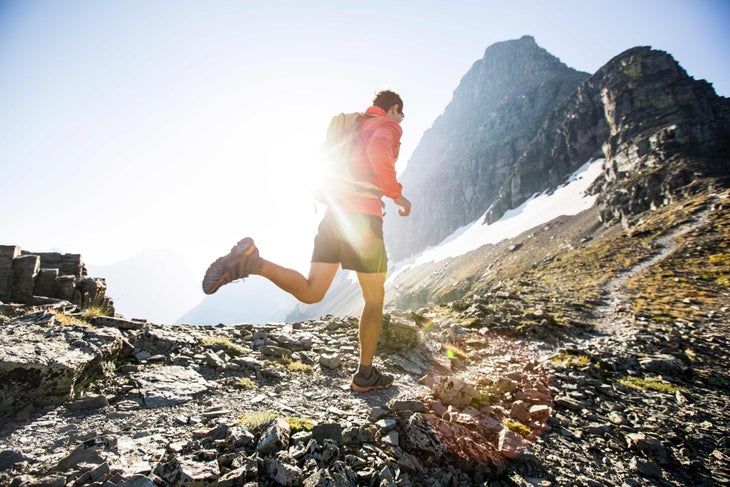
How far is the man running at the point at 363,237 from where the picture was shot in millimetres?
Answer: 4062

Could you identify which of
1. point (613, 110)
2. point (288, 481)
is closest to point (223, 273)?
point (288, 481)

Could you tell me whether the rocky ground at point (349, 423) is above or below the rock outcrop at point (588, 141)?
below

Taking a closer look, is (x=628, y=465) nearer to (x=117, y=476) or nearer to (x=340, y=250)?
(x=340, y=250)

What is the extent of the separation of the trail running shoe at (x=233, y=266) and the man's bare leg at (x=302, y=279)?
131mm

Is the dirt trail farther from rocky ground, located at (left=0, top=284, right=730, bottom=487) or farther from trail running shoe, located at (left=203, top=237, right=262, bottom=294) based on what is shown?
trail running shoe, located at (left=203, top=237, right=262, bottom=294)

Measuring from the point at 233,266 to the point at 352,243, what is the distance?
1.40 meters

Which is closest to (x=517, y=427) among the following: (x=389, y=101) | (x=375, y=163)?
(x=375, y=163)

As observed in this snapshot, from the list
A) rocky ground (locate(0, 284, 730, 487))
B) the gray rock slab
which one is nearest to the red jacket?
rocky ground (locate(0, 284, 730, 487))

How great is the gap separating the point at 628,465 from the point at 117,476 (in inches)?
174

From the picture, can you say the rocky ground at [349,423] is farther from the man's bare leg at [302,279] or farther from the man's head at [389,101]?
the man's head at [389,101]

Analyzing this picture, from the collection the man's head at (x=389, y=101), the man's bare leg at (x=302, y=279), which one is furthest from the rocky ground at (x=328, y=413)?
the man's head at (x=389, y=101)

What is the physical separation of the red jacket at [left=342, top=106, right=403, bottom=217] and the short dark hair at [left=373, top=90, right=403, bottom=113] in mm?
581

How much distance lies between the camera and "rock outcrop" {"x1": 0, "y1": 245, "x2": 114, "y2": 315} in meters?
7.71

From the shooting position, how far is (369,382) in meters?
4.57
